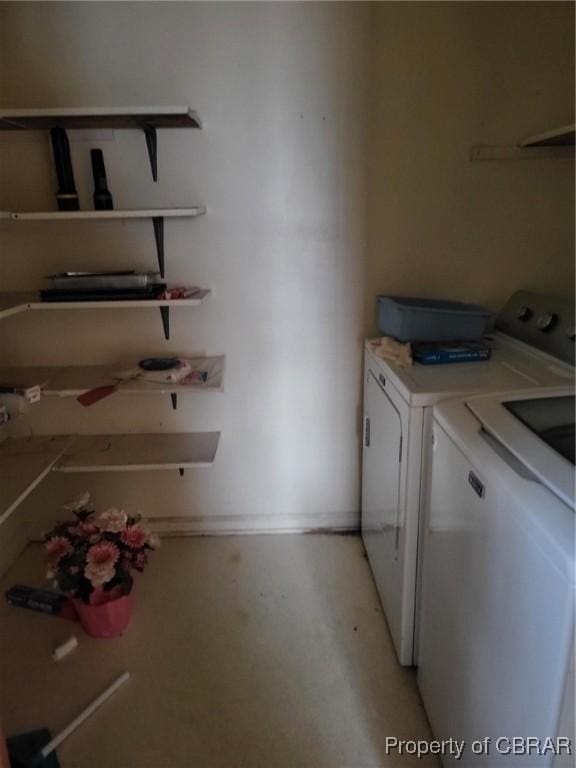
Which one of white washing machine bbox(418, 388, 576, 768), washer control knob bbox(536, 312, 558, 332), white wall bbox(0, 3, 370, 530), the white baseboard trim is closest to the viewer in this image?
white washing machine bbox(418, 388, 576, 768)

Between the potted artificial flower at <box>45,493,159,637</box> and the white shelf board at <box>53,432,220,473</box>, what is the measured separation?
0.22 meters

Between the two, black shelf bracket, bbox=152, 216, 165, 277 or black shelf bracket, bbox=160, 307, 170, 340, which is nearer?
black shelf bracket, bbox=152, 216, 165, 277

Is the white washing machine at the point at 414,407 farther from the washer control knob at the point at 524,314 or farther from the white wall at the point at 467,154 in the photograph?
the white wall at the point at 467,154

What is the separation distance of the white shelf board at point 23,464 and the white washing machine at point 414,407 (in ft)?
3.96

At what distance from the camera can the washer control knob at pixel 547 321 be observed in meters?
1.50

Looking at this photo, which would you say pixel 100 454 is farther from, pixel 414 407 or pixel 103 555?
pixel 414 407

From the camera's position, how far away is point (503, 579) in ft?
2.84

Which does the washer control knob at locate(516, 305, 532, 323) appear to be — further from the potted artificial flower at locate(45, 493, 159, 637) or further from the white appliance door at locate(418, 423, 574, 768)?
the potted artificial flower at locate(45, 493, 159, 637)

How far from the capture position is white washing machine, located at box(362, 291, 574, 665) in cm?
131

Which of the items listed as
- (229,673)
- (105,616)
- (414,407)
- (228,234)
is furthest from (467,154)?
(105,616)

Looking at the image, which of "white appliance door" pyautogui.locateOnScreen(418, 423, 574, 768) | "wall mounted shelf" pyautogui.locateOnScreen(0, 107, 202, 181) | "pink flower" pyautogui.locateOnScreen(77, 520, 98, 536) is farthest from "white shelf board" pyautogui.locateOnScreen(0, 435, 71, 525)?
"white appliance door" pyautogui.locateOnScreen(418, 423, 574, 768)

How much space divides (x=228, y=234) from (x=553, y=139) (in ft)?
3.94

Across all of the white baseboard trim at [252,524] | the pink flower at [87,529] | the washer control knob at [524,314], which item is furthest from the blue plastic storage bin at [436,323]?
the pink flower at [87,529]

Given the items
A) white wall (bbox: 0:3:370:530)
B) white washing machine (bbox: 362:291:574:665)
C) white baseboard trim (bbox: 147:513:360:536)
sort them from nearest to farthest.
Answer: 1. white washing machine (bbox: 362:291:574:665)
2. white wall (bbox: 0:3:370:530)
3. white baseboard trim (bbox: 147:513:360:536)
